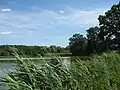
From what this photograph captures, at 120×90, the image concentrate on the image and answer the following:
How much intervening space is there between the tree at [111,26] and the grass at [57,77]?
143ft

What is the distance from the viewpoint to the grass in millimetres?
7254

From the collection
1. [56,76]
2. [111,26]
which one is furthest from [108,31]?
[56,76]

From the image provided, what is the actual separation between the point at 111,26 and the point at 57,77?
48036 mm

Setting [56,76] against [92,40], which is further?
[92,40]

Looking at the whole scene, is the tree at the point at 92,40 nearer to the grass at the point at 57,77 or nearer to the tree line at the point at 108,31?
the tree line at the point at 108,31

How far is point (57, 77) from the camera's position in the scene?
290 inches

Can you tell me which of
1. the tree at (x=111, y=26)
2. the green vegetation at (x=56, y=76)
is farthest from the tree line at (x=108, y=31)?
the green vegetation at (x=56, y=76)

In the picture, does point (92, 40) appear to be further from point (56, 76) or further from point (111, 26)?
point (56, 76)

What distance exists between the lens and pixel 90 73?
8516mm

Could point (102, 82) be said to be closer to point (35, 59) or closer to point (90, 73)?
point (90, 73)

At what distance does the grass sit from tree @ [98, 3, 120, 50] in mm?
43568

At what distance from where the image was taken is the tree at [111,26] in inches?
2061

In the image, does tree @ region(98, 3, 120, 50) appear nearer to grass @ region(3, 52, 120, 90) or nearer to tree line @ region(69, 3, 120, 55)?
tree line @ region(69, 3, 120, 55)

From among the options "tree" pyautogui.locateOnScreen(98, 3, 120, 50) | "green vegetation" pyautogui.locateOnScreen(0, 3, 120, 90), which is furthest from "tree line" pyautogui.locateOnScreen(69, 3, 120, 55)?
"green vegetation" pyautogui.locateOnScreen(0, 3, 120, 90)
